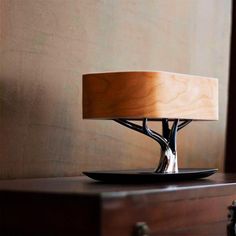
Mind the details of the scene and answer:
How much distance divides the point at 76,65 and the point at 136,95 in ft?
1.11

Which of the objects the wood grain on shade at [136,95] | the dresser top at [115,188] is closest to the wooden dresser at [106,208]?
the dresser top at [115,188]

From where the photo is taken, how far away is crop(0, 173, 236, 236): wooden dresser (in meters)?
0.98

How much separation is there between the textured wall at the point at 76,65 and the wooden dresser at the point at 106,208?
0.23 metres

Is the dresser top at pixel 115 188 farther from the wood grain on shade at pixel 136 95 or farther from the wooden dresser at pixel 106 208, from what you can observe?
the wood grain on shade at pixel 136 95

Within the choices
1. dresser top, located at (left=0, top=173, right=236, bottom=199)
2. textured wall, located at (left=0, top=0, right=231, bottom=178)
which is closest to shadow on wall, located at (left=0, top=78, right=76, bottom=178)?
textured wall, located at (left=0, top=0, right=231, bottom=178)

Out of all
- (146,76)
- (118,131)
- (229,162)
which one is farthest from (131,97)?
(229,162)

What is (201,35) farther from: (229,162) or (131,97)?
(131,97)

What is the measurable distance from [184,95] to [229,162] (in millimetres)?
1018

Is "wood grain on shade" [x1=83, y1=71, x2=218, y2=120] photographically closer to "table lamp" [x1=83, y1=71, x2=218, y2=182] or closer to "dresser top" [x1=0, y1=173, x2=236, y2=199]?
"table lamp" [x1=83, y1=71, x2=218, y2=182]

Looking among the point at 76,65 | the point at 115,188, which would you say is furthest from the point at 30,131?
the point at 115,188


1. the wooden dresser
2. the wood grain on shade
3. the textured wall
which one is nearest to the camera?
the wooden dresser

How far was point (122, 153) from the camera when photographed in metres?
1.72

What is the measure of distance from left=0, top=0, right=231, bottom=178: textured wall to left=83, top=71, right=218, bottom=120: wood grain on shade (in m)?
0.18

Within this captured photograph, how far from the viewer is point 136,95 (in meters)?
1.27
